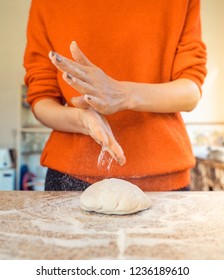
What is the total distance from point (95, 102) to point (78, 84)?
0.15ft

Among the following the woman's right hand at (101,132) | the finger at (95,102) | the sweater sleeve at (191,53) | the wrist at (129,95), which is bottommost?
the woman's right hand at (101,132)

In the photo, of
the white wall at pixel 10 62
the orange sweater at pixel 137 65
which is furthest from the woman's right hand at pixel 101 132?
the white wall at pixel 10 62

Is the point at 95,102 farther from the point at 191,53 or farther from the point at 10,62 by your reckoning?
the point at 10,62

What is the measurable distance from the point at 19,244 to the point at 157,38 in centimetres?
53

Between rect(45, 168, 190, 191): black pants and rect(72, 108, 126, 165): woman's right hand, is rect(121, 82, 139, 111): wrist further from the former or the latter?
rect(45, 168, 190, 191): black pants

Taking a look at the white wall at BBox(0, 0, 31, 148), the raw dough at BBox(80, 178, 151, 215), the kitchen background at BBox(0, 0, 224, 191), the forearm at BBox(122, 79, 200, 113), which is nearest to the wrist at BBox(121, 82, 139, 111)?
the forearm at BBox(122, 79, 200, 113)

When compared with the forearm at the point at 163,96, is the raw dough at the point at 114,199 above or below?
below

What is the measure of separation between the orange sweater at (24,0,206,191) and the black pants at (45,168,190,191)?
16mm

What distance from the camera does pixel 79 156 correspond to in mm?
733

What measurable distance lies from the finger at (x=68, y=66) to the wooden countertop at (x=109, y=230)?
0.23 metres

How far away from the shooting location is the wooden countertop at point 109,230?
392 millimetres

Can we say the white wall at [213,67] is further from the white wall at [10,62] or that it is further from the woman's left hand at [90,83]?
the woman's left hand at [90,83]

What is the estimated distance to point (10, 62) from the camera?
2617 millimetres
